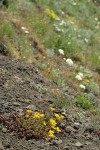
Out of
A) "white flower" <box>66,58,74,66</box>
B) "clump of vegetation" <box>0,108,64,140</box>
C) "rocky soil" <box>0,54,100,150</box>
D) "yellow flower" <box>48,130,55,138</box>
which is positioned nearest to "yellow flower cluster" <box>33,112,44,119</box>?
"clump of vegetation" <box>0,108,64,140</box>

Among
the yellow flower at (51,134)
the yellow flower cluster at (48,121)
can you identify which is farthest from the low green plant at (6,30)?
the yellow flower at (51,134)

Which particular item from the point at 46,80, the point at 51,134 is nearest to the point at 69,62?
the point at 46,80

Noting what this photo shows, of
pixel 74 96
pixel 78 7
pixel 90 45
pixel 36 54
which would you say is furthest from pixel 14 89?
pixel 78 7

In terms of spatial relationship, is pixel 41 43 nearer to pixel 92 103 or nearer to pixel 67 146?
pixel 92 103

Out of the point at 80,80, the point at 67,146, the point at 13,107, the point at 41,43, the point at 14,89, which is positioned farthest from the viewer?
the point at 41,43

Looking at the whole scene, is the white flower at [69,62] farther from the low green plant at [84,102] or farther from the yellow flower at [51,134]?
the yellow flower at [51,134]

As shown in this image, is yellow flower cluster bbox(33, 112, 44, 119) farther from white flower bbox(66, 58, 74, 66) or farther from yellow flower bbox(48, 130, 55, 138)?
white flower bbox(66, 58, 74, 66)

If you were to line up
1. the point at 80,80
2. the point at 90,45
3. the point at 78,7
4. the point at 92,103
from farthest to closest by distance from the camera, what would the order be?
the point at 78,7
the point at 90,45
the point at 80,80
the point at 92,103
